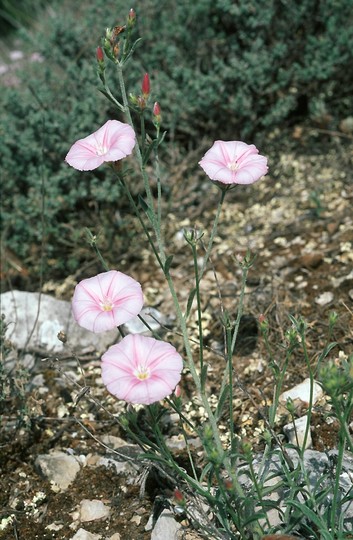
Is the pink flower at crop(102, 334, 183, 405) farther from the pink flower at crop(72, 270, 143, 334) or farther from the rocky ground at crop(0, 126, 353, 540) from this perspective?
the rocky ground at crop(0, 126, 353, 540)

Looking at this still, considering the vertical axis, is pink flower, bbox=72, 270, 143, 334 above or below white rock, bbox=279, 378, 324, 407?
above

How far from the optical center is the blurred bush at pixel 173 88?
12.0 ft

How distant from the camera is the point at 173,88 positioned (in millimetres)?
3975

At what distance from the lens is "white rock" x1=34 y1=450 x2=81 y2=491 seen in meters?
2.42

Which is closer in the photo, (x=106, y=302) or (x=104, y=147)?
(x=106, y=302)

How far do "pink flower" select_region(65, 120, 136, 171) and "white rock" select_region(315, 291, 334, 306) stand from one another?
4.50 ft

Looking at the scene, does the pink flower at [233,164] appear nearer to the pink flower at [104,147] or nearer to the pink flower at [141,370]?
the pink flower at [104,147]

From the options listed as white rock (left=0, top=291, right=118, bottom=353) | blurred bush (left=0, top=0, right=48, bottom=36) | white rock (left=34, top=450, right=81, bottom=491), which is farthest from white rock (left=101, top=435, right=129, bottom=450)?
blurred bush (left=0, top=0, right=48, bottom=36)

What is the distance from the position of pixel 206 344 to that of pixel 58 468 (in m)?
0.83

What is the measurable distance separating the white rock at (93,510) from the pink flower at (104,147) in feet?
3.64

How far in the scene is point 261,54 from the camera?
13.2ft

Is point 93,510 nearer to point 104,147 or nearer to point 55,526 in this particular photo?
point 55,526

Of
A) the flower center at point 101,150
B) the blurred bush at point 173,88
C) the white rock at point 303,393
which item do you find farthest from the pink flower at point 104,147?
the blurred bush at point 173,88

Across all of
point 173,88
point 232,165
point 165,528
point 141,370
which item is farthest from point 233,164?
point 173,88
